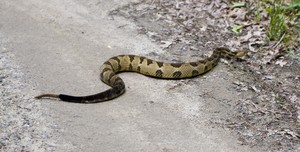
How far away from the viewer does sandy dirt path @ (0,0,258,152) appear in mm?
6293

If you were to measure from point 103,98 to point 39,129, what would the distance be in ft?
3.44

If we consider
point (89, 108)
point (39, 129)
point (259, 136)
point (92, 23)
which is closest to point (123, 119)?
point (89, 108)

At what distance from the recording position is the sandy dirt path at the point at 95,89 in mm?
6293

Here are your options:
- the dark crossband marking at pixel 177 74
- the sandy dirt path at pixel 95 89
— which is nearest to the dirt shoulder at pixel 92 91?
the sandy dirt path at pixel 95 89

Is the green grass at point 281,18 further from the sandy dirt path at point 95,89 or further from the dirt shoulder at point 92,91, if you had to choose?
the sandy dirt path at point 95,89

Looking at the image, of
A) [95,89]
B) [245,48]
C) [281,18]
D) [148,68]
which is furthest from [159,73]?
[281,18]

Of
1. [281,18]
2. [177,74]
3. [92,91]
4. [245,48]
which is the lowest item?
[92,91]

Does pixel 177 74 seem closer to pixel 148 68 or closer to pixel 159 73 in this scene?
pixel 159 73

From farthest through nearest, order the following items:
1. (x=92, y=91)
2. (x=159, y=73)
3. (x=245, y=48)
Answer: (x=245, y=48)
(x=159, y=73)
(x=92, y=91)

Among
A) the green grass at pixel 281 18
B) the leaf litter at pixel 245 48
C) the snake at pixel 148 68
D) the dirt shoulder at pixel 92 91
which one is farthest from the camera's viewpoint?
the green grass at pixel 281 18

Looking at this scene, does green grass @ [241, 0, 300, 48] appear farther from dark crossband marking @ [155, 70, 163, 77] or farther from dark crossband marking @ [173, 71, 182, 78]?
dark crossband marking @ [155, 70, 163, 77]

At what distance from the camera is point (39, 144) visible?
6.01 metres

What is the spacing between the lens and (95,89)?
24.0ft

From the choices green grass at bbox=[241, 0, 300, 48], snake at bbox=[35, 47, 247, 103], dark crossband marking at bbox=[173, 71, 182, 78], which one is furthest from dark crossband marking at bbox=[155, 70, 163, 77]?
green grass at bbox=[241, 0, 300, 48]
